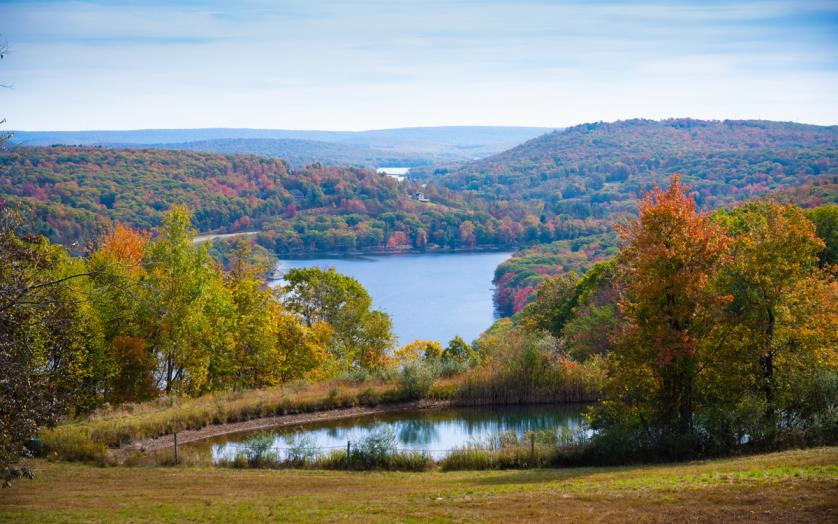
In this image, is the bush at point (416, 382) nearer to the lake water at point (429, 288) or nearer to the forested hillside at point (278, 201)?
the lake water at point (429, 288)

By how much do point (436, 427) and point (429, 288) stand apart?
82.0m

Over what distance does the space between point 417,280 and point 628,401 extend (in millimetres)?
95228

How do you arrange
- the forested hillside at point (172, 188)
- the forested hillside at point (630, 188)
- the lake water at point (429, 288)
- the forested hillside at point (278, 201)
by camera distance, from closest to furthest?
the lake water at point (429, 288), the forested hillside at point (172, 188), the forested hillside at point (630, 188), the forested hillside at point (278, 201)

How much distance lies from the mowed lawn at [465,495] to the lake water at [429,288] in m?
63.2

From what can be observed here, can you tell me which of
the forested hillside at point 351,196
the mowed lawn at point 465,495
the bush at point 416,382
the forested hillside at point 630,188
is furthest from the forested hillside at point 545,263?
the mowed lawn at point 465,495

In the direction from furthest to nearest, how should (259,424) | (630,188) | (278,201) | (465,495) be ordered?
(630,188), (278,201), (259,424), (465,495)

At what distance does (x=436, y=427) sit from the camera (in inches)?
1017

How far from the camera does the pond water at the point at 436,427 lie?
23344mm

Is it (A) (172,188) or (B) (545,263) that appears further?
(A) (172,188)

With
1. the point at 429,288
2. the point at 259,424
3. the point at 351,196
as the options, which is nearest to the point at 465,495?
the point at 259,424

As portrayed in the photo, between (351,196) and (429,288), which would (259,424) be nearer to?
(429,288)

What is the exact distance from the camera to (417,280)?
114 m

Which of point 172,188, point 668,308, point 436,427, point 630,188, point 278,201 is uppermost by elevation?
point 172,188

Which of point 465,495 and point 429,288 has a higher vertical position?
point 465,495
